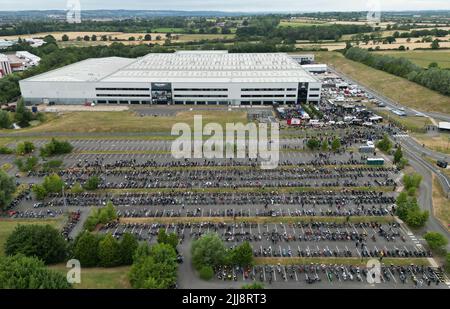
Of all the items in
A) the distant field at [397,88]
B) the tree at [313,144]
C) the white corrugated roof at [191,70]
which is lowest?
the tree at [313,144]

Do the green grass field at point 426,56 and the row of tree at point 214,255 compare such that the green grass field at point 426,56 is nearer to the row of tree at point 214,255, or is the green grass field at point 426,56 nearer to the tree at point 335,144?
the tree at point 335,144

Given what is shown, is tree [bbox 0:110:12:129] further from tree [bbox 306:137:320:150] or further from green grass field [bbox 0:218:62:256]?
tree [bbox 306:137:320:150]

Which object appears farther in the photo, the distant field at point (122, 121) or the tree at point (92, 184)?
the distant field at point (122, 121)

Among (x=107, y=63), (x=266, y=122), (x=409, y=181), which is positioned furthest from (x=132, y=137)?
(x=107, y=63)

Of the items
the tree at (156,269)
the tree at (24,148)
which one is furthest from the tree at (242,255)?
the tree at (24,148)

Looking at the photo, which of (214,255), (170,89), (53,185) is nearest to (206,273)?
(214,255)

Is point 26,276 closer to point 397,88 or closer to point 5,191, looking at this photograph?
point 5,191

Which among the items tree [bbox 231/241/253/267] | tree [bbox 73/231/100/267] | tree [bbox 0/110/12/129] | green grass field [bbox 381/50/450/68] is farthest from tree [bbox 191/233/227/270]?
green grass field [bbox 381/50/450/68]

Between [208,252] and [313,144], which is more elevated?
[313,144]
